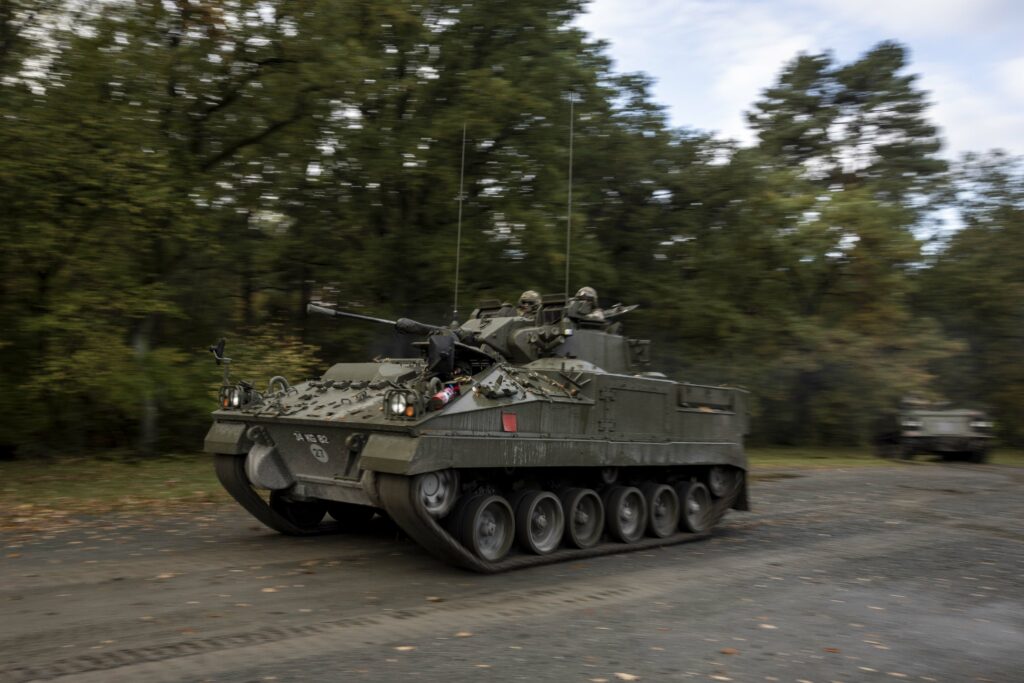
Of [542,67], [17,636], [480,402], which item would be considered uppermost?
[542,67]

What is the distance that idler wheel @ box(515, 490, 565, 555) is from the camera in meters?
9.15

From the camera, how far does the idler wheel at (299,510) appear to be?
33.2 ft

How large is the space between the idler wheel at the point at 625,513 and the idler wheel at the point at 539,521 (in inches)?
34.6

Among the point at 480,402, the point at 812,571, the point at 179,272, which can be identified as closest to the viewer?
the point at 480,402

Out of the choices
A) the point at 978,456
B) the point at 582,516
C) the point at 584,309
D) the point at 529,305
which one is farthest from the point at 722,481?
the point at 978,456

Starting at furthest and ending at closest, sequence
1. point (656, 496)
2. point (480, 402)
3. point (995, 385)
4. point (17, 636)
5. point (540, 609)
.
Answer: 1. point (995, 385)
2. point (656, 496)
3. point (480, 402)
4. point (540, 609)
5. point (17, 636)

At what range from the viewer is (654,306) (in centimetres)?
2589

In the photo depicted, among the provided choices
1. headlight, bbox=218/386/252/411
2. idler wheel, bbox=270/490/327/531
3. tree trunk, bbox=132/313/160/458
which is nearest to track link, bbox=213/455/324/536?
idler wheel, bbox=270/490/327/531

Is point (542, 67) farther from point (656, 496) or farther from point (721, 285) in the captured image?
point (656, 496)

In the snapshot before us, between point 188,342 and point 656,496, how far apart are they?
12868 millimetres

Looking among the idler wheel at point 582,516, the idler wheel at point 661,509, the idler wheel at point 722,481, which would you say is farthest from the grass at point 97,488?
the idler wheel at point 722,481

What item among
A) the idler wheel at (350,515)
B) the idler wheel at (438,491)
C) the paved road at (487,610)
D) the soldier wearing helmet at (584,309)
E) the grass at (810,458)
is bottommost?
the paved road at (487,610)

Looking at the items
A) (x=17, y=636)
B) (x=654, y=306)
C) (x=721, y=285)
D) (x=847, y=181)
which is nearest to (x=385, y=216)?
(x=654, y=306)

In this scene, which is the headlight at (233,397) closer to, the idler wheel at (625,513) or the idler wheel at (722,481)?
the idler wheel at (625,513)
